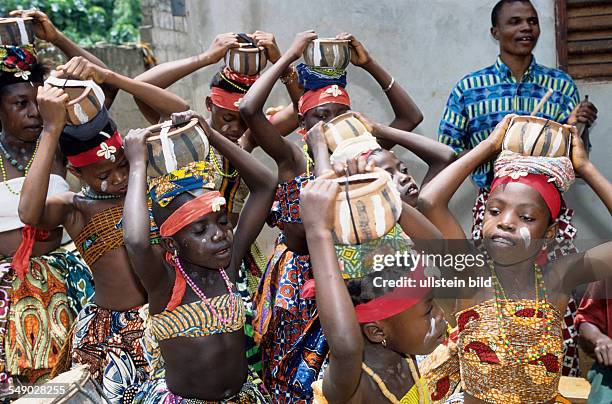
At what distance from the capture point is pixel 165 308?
3527 mm

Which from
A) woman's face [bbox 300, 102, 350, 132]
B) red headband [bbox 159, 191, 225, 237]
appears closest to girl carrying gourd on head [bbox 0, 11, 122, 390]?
red headband [bbox 159, 191, 225, 237]

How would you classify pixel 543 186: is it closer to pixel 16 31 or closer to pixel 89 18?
pixel 16 31

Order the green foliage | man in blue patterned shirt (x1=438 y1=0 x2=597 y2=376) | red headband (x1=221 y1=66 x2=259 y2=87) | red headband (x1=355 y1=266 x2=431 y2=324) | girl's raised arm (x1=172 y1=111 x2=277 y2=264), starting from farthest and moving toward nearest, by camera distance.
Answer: the green foliage
man in blue patterned shirt (x1=438 y1=0 x2=597 y2=376)
red headband (x1=221 y1=66 x2=259 y2=87)
girl's raised arm (x1=172 y1=111 x2=277 y2=264)
red headband (x1=355 y1=266 x2=431 y2=324)

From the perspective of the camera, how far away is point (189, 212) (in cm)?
342

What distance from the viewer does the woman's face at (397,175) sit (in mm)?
3592

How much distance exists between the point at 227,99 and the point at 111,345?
1.67 meters

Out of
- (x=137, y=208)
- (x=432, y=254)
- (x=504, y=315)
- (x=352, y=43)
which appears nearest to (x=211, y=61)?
(x=352, y=43)

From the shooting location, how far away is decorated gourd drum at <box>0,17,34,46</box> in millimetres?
4348

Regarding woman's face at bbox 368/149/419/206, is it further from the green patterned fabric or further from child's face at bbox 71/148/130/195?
child's face at bbox 71/148/130/195

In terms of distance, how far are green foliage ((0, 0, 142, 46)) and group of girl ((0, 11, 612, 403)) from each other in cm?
926

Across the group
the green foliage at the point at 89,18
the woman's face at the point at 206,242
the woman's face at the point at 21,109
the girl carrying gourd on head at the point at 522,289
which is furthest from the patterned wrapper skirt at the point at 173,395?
the green foliage at the point at 89,18

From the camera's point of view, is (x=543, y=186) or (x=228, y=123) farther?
(x=228, y=123)

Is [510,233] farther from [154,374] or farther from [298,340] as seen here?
[154,374]

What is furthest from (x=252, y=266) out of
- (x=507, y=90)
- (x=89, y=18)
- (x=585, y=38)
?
(x=89, y=18)
